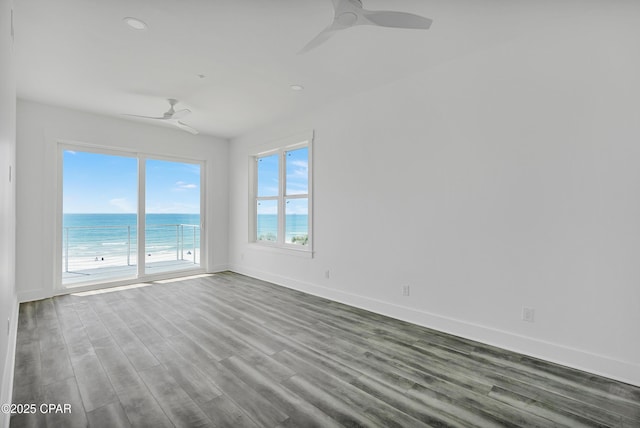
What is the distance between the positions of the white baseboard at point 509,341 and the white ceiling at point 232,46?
2.60 metres

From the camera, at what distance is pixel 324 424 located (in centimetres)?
173

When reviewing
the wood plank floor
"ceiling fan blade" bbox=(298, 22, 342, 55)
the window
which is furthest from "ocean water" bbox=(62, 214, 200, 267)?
"ceiling fan blade" bbox=(298, 22, 342, 55)

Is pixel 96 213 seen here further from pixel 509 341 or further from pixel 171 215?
pixel 509 341

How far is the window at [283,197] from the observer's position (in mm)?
4818

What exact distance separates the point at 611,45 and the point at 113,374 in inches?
175

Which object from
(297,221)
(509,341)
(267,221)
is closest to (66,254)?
(267,221)

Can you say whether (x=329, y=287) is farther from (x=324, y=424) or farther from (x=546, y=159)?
(x=546, y=159)

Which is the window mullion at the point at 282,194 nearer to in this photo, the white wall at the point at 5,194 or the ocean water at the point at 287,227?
the ocean water at the point at 287,227

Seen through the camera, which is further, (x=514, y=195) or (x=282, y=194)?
(x=282, y=194)

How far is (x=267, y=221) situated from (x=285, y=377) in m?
3.64

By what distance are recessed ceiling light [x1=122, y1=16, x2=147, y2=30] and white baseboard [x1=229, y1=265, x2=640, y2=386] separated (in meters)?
3.51

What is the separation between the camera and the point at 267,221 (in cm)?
564

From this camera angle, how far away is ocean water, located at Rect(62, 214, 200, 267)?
16.8ft

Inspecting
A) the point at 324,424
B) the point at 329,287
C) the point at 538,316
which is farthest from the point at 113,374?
the point at 538,316
